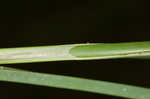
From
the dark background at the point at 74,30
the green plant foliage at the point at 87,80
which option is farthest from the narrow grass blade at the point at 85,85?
the dark background at the point at 74,30

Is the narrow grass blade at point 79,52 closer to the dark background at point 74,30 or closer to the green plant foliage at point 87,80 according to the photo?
the green plant foliage at point 87,80

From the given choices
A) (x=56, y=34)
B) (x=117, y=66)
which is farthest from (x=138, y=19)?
(x=56, y=34)

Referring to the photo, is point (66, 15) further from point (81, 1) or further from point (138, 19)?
point (138, 19)

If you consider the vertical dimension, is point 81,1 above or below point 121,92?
above

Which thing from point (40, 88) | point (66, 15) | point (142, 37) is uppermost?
point (66, 15)

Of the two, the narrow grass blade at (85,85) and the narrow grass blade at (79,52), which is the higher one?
the narrow grass blade at (79,52)
